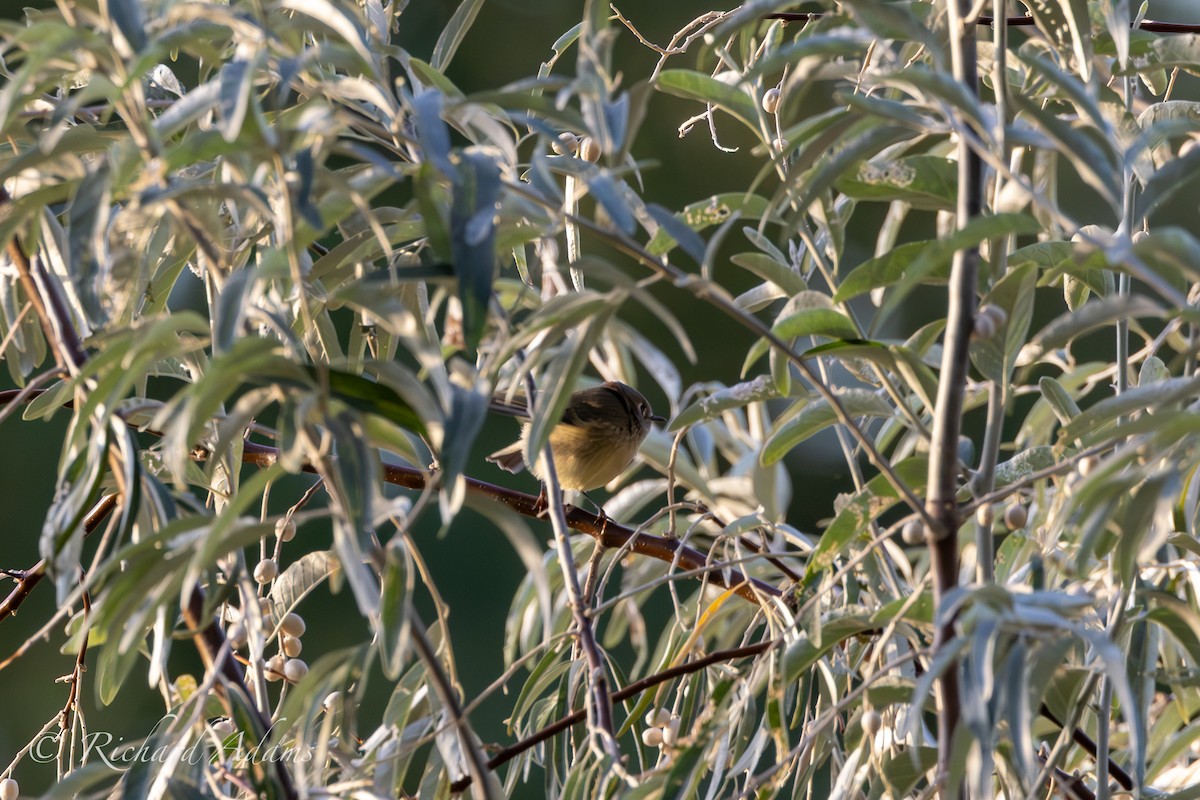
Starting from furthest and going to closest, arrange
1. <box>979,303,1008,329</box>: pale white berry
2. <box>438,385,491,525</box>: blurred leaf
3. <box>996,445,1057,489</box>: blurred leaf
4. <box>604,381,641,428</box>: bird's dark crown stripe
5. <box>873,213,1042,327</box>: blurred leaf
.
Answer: <box>604,381,641,428</box>: bird's dark crown stripe < <box>996,445,1057,489</box>: blurred leaf < <box>979,303,1008,329</box>: pale white berry < <box>873,213,1042,327</box>: blurred leaf < <box>438,385,491,525</box>: blurred leaf

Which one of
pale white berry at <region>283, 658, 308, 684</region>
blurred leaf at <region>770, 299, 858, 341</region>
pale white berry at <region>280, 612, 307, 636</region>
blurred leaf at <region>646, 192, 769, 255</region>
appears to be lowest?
pale white berry at <region>283, 658, 308, 684</region>

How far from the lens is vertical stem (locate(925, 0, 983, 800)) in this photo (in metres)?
0.86

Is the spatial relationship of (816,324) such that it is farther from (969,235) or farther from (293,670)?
(293,670)

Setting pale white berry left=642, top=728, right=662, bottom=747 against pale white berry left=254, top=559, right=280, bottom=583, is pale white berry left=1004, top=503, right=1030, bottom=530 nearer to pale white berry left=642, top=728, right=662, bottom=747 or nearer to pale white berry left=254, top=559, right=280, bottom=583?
pale white berry left=642, top=728, right=662, bottom=747

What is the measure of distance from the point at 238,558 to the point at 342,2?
0.43 meters

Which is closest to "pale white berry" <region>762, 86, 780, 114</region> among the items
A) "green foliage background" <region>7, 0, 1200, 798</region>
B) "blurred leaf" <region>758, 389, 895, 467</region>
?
"green foliage background" <region>7, 0, 1200, 798</region>

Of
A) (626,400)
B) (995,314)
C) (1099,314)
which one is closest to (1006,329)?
(995,314)

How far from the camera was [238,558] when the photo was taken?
882mm

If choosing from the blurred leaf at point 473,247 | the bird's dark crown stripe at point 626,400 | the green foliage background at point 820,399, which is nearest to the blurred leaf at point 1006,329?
the green foliage background at point 820,399

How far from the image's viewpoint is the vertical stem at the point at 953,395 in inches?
33.9

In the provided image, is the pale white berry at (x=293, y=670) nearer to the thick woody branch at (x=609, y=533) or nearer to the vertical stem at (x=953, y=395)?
the thick woody branch at (x=609, y=533)

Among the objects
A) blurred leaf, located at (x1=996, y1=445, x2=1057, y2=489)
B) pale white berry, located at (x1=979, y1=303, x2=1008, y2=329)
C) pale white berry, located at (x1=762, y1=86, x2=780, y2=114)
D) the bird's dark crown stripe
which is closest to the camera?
pale white berry, located at (x1=979, y1=303, x2=1008, y2=329)

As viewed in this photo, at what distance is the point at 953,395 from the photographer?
862 millimetres

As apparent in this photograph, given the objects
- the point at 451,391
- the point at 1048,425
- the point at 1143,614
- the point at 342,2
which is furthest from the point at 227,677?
the point at 1048,425
